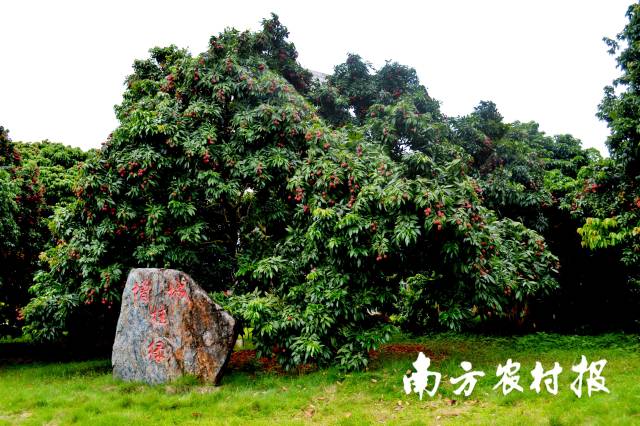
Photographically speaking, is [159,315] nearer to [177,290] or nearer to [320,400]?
[177,290]

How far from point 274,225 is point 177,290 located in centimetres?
240

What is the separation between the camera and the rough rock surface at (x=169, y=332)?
740cm

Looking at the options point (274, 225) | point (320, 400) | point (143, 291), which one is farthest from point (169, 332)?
point (274, 225)

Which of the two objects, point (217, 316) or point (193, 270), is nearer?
point (217, 316)

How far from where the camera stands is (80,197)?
845cm

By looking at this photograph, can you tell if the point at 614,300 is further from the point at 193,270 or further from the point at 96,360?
the point at 96,360

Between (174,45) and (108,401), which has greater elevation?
(174,45)

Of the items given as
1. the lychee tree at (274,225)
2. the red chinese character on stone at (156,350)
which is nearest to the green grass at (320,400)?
the red chinese character on stone at (156,350)

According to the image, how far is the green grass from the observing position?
584cm

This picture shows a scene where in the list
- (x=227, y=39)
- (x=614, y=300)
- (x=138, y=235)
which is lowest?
(x=614, y=300)

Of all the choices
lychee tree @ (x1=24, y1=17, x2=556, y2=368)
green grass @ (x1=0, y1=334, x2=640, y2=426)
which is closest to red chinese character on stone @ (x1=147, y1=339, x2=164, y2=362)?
green grass @ (x1=0, y1=334, x2=640, y2=426)

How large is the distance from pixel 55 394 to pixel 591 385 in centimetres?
735

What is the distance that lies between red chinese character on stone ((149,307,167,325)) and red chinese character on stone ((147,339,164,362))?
290mm

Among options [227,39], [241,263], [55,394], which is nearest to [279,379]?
[241,263]
